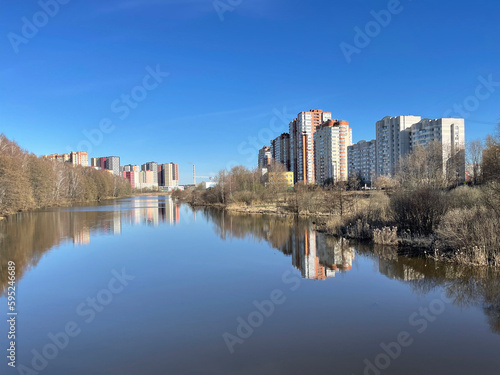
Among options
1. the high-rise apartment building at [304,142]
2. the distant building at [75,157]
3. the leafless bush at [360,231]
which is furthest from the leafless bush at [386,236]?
the distant building at [75,157]

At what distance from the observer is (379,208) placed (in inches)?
770

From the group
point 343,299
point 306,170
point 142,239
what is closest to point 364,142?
point 306,170

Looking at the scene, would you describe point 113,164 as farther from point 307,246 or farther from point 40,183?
point 307,246

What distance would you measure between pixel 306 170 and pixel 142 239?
75459 millimetres

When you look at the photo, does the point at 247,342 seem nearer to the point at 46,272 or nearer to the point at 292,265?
the point at 292,265

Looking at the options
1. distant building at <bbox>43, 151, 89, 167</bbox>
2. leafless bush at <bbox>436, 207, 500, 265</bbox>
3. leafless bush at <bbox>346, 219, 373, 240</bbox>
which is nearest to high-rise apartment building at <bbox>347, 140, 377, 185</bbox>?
leafless bush at <bbox>346, 219, 373, 240</bbox>

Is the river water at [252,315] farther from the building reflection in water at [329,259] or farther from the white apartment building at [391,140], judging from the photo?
the white apartment building at [391,140]

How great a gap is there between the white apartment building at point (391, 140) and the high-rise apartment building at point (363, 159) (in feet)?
9.66

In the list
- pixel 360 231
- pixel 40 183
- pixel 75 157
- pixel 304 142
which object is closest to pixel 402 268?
pixel 360 231

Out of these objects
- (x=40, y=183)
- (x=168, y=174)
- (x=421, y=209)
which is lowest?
(x=421, y=209)

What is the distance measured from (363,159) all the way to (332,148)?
10.8 m

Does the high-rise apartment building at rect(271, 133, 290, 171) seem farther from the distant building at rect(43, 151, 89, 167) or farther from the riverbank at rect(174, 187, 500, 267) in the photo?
the riverbank at rect(174, 187, 500, 267)

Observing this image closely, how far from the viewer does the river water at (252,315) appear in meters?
5.50

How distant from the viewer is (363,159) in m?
88.3
